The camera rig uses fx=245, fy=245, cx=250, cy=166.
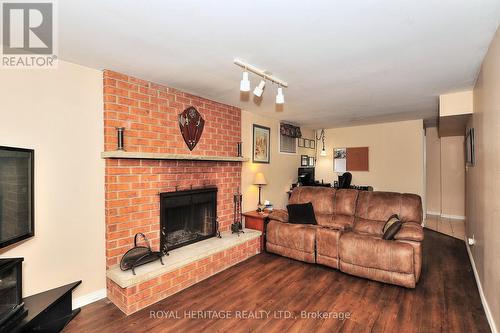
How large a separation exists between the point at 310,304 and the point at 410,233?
4.87 ft

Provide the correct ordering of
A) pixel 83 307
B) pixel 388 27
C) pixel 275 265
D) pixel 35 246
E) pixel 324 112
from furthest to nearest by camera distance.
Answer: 1. pixel 324 112
2. pixel 275 265
3. pixel 83 307
4. pixel 35 246
5. pixel 388 27

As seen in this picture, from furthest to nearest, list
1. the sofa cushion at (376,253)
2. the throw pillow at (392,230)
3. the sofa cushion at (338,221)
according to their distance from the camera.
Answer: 1. the sofa cushion at (338,221)
2. the throw pillow at (392,230)
3. the sofa cushion at (376,253)

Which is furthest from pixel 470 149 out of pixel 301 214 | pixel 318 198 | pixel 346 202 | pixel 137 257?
pixel 137 257

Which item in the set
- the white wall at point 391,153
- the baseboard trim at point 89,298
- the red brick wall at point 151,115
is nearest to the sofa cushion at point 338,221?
the red brick wall at point 151,115

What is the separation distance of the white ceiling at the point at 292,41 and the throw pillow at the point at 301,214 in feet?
6.03

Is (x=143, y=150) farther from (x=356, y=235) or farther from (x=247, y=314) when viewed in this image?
(x=356, y=235)

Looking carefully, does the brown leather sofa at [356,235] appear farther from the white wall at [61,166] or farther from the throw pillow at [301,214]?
the white wall at [61,166]

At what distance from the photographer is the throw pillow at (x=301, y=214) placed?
390 centimetres

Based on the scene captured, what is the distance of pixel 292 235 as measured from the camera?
3.62 meters

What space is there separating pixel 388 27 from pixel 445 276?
306 centimetres

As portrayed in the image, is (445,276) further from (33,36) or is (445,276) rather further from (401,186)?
(33,36)

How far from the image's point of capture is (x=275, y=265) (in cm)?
345

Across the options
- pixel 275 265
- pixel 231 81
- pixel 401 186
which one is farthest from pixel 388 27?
pixel 401 186

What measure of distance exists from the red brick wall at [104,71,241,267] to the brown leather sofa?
150 centimetres
